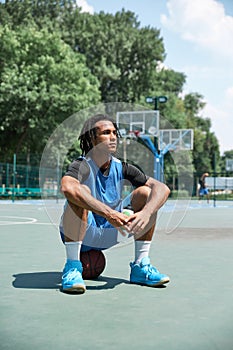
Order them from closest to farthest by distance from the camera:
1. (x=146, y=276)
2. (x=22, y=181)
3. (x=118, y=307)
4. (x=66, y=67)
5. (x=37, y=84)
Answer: (x=118, y=307) → (x=146, y=276) → (x=22, y=181) → (x=37, y=84) → (x=66, y=67)

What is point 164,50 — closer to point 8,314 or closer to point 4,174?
point 4,174

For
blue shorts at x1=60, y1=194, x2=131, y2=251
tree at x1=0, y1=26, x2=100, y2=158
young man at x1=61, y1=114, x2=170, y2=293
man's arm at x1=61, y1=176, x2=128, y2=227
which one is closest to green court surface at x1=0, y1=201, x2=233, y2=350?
young man at x1=61, y1=114, x2=170, y2=293

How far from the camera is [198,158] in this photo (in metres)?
59.2

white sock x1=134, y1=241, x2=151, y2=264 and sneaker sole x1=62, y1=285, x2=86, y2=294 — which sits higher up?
white sock x1=134, y1=241, x2=151, y2=264

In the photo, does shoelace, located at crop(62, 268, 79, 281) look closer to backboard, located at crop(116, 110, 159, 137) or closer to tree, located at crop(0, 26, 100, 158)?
backboard, located at crop(116, 110, 159, 137)

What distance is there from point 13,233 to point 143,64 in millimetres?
28890

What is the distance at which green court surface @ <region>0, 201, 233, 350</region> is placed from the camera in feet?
6.79

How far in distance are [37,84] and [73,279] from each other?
23758 mm

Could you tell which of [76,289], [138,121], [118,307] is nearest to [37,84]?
[138,121]

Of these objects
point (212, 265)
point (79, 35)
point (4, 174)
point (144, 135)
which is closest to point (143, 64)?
point (79, 35)

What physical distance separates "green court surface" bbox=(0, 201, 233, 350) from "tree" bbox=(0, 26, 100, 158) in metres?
21.3

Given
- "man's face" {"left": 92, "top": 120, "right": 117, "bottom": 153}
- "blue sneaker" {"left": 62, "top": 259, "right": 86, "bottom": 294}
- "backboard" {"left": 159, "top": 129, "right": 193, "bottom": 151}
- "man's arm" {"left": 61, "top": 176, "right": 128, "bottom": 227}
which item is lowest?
"blue sneaker" {"left": 62, "top": 259, "right": 86, "bottom": 294}

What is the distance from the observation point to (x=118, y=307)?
2670mm

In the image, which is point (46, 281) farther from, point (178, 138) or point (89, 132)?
point (178, 138)
